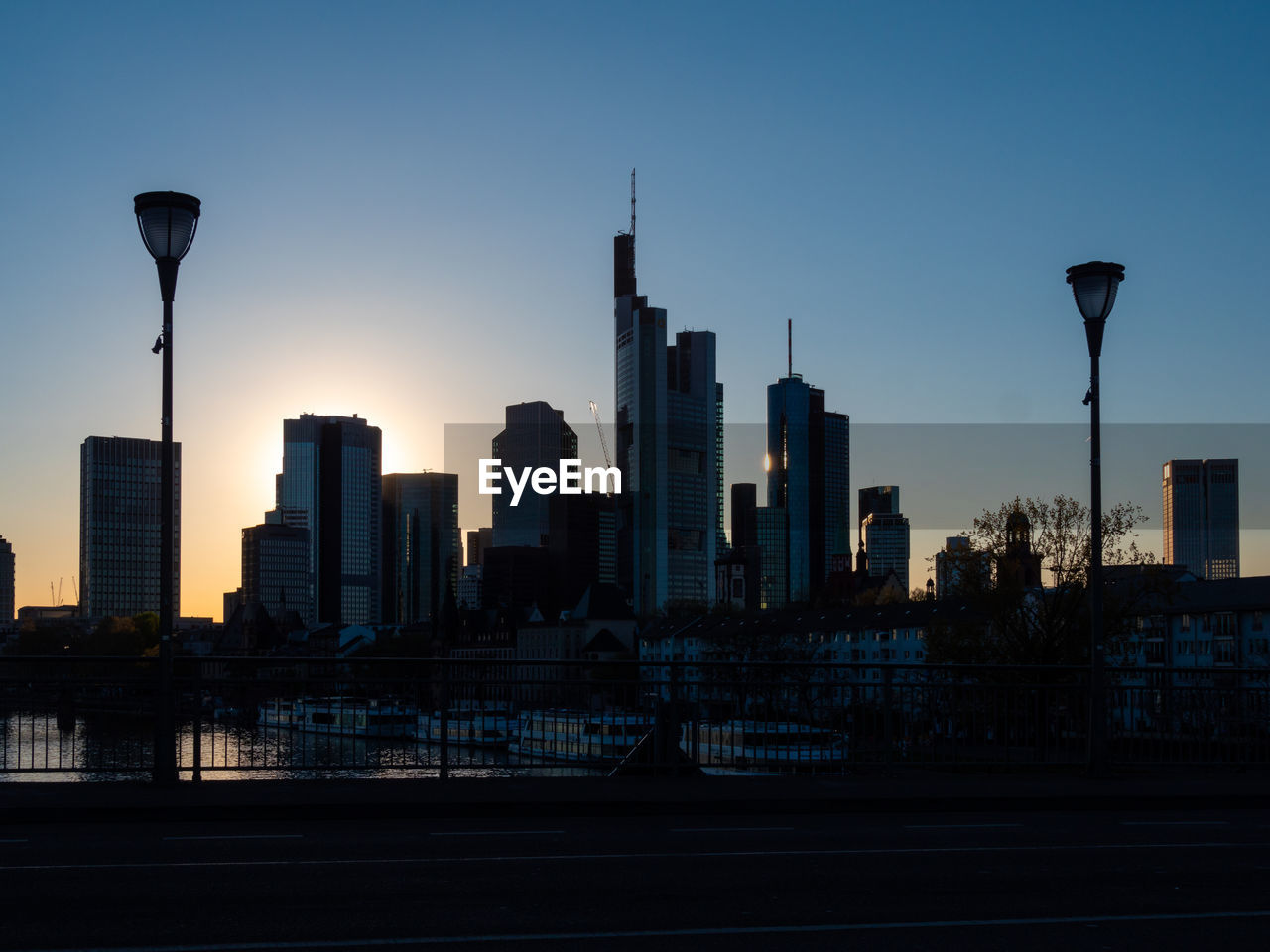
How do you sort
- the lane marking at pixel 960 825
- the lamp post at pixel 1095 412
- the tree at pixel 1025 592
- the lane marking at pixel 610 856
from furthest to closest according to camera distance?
the tree at pixel 1025 592 → the lamp post at pixel 1095 412 → the lane marking at pixel 960 825 → the lane marking at pixel 610 856

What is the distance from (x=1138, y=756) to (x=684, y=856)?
430 inches

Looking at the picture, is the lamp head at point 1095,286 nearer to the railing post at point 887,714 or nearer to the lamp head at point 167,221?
the railing post at point 887,714

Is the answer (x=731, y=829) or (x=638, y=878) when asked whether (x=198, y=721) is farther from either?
(x=638, y=878)

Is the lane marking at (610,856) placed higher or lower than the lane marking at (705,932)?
lower

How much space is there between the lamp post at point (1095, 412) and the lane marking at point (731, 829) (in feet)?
23.2

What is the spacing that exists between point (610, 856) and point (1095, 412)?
38.4 feet

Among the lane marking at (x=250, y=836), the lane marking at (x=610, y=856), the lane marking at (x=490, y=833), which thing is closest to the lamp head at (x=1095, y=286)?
the lane marking at (x=610, y=856)

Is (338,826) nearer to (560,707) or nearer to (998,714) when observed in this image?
(560,707)

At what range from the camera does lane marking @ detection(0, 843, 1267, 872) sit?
36.8ft

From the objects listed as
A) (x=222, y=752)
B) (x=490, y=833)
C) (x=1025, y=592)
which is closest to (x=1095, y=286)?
(x=490, y=833)

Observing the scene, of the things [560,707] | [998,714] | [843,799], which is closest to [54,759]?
[560,707]

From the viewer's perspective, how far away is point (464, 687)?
1795 cm

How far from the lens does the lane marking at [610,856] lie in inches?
441

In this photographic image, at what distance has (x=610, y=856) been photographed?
39.2 ft
